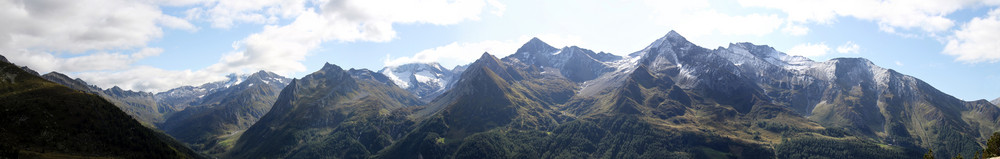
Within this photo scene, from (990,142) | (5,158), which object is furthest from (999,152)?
(5,158)

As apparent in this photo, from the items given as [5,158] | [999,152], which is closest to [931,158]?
[999,152]

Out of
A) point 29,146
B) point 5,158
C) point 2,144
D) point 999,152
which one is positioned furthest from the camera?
point 29,146

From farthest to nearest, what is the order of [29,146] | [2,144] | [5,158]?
[29,146] → [2,144] → [5,158]

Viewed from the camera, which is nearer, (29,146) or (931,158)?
(931,158)

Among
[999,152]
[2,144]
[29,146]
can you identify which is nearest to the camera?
[999,152]

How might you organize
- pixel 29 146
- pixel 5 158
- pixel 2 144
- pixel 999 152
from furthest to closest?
1. pixel 29 146
2. pixel 2 144
3. pixel 5 158
4. pixel 999 152

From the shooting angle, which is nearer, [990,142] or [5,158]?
[990,142]

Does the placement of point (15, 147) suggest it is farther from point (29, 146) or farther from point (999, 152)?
point (999, 152)

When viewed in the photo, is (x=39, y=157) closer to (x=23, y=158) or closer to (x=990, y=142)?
(x=23, y=158)

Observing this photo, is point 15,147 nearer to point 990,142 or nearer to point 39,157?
point 39,157

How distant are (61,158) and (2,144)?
18323mm

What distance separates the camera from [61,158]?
19550cm

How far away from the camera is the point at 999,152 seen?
103 m

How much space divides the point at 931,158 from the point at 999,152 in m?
11.2
